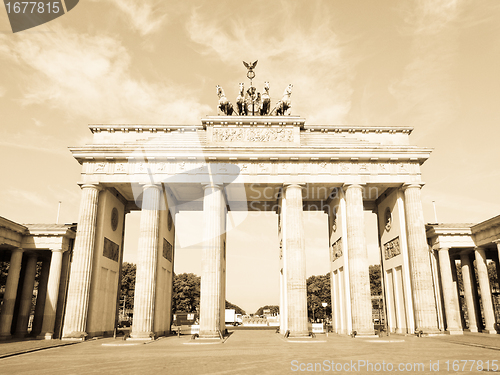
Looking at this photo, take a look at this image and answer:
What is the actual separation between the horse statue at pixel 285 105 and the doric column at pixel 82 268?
17.5 meters

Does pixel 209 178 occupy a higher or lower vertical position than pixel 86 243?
higher

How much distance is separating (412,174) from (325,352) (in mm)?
19383

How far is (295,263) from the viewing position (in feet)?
101

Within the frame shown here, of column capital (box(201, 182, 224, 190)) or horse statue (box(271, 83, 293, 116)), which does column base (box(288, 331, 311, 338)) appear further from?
horse statue (box(271, 83, 293, 116))

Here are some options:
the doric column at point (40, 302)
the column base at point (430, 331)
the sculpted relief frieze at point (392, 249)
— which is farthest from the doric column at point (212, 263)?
the doric column at point (40, 302)

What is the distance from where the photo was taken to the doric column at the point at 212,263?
29.6 meters

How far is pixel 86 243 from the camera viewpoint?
102 ft

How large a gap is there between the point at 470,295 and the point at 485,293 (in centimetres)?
282

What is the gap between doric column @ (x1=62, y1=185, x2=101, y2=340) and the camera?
29000 mm

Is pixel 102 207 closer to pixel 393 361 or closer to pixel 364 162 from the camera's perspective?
pixel 364 162

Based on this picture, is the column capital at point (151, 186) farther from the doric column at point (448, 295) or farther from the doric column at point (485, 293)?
the doric column at point (485, 293)

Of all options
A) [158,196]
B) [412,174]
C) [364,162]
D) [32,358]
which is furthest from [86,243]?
[412,174]

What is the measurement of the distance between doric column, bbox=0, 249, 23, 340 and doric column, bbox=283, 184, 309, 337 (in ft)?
75.3

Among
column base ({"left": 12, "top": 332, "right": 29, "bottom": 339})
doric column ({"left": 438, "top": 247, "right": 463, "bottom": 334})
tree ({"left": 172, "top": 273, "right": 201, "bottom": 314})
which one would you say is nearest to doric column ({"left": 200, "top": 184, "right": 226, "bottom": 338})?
column base ({"left": 12, "top": 332, "right": 29, "bottom": 339})
